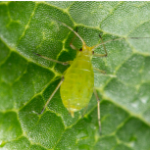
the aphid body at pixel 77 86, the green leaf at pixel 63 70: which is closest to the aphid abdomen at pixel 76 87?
the aphid body at pixel 77 86

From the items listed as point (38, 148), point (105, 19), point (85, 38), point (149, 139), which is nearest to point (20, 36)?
point (85, 38)

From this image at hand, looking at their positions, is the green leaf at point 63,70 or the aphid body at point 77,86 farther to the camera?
the green leaf at point 63,70

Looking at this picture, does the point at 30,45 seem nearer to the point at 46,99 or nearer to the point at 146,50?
the point at 46,99

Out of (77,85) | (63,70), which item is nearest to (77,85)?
(77,85)

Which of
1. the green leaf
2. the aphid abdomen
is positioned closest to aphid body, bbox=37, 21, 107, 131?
the aphid abdomen

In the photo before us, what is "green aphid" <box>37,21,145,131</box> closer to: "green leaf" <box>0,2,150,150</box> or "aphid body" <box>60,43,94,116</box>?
"aphid body" <box>60,43,94,116</box>

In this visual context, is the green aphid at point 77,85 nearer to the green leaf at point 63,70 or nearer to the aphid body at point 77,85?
the aphid body at point 77,85

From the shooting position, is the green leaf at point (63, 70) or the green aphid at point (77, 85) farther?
the green leaf at point (63, 70)

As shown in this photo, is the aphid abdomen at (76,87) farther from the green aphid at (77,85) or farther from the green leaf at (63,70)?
the green leaf at (63,70)
